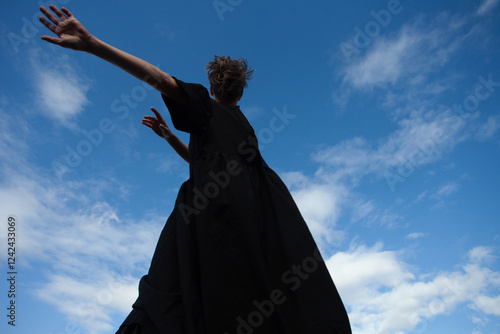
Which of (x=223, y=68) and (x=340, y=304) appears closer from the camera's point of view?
(x=340, y=304)

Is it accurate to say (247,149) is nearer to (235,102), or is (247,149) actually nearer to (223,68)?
(235,102)

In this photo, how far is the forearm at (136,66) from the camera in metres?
1.99

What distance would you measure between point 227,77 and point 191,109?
2.08 ft

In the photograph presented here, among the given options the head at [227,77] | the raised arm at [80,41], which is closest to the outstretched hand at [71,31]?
the raised arm at [80,41]

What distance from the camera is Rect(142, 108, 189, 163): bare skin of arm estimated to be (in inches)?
124

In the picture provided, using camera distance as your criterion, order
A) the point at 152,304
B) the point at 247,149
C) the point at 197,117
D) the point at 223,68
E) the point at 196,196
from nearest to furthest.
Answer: the point at 152,304
the point at 196,196
the point at 197,117
the point at 247,149
the point at 223,68

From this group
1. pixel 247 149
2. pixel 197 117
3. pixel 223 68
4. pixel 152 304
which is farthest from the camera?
pixel 223 68

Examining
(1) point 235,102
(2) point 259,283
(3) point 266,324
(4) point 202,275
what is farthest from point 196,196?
(1) point 235,102

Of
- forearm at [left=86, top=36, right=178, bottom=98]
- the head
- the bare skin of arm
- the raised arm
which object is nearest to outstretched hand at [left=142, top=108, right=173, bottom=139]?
the bare skin of arm

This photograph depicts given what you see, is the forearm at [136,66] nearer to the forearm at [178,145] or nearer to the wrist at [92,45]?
the wrist at [92,45]

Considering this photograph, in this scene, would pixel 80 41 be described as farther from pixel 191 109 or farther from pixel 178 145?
pixel 178 145

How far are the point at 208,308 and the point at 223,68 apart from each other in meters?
1.85

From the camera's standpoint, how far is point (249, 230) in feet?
7.02

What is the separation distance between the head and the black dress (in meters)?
0.43
